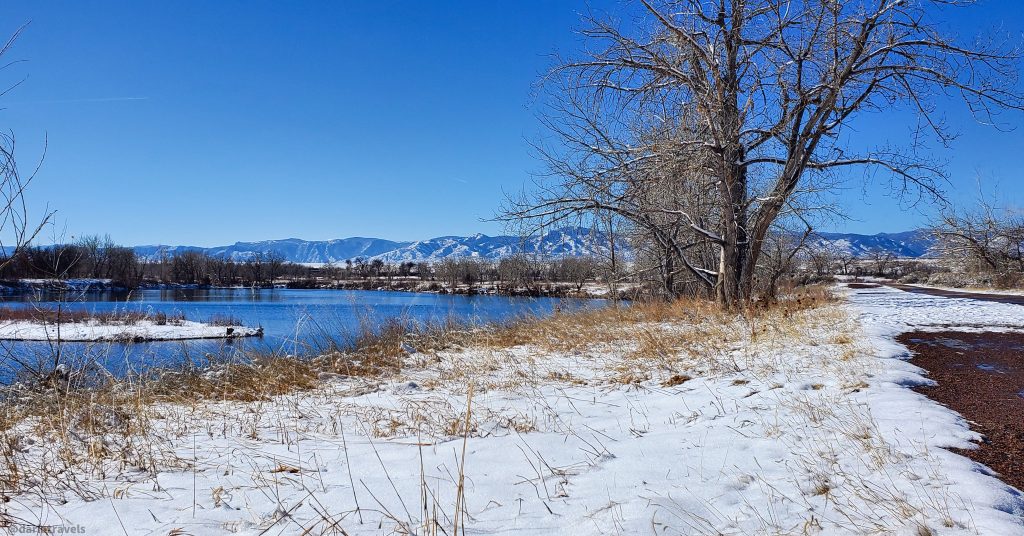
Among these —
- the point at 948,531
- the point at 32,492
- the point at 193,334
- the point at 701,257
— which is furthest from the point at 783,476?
the point at 193,334

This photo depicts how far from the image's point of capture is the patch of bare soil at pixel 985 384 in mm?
2617

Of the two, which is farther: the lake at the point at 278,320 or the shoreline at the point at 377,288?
the lake at the point at 278,320

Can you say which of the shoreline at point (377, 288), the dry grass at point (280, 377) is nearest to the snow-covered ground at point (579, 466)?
the dry grass at point (280, 377)

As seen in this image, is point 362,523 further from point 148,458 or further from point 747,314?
point 747,314

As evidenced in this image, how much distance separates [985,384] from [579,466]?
3817 mm

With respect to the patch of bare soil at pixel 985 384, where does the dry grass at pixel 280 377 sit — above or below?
below

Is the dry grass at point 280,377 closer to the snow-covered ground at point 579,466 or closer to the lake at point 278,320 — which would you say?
the snow-covered ground at point 579,466

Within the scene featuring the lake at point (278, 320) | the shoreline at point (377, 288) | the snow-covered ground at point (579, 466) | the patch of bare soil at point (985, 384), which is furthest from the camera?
the lake at point (278, 320)

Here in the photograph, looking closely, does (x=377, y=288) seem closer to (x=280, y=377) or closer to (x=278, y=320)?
(x=278, y=320)

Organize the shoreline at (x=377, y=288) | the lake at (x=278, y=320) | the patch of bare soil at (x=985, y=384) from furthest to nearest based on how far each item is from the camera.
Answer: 1. the lake at (x=278, y=320)
2. the shoreline at (x=377, y=288)
3. the patch of bare soil at (x=985, y=384)

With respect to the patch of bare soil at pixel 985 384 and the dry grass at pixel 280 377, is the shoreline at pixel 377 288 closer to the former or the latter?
the dry grass at pixel 280 377

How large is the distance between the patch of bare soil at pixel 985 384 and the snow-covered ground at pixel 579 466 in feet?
0.54

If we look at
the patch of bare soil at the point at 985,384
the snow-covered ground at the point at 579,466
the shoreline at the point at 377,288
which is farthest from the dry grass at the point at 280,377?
the patch of bare soil at the point at 985,384

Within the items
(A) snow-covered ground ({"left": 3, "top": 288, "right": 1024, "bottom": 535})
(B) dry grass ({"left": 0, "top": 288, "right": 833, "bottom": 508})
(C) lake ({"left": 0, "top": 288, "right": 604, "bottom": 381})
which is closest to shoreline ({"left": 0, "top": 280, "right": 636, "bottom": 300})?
(C) lake ({"left": 0, "top": 288, "right": 604, "bottom": 381})
